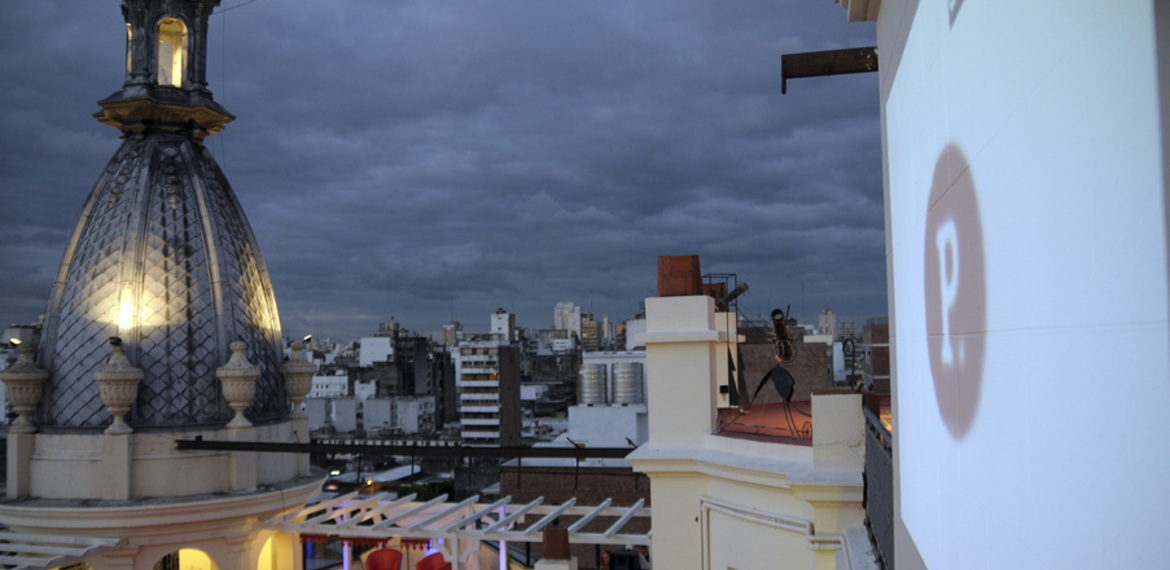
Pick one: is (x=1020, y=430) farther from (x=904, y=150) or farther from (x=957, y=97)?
(x=904, y=150)

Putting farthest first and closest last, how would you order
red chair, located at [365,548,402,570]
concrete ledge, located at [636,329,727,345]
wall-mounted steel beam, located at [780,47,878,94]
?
1. red chair, located at [365,548,402,570]
2. concrete ledge, located at [636,329,727,345]
3. wall-mounted steel beam, located at [780,47,878,94]

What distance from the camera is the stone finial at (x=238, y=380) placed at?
16547mm

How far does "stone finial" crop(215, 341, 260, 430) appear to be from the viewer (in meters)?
16.5

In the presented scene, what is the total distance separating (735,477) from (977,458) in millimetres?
7299

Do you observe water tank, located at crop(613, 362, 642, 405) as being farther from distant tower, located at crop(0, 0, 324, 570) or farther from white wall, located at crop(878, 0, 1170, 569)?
white wall, located at crop(878, 0, 1170, 569)

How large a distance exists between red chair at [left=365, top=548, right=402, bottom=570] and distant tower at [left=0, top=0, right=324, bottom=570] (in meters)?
2.02

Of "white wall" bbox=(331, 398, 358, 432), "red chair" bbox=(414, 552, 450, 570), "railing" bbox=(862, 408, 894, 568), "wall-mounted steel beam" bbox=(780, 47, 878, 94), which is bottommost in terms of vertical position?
"white wall" bbox=(331, 398, 358, 432)

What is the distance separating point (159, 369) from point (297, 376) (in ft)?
9.25

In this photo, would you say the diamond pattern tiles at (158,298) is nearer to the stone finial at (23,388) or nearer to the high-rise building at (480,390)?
the stone finial at (23,388)

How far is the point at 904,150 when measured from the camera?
4043 millimetres

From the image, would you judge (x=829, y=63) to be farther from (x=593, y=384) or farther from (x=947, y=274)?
(x=593, y=384)

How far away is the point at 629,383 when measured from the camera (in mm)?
57438

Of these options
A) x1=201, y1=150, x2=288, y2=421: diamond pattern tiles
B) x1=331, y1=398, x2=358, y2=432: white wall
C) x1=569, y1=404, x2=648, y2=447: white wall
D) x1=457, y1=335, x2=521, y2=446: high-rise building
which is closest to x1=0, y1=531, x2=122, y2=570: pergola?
x1=201, y1=150, x2=288, y2=421: diamond pattern tiles

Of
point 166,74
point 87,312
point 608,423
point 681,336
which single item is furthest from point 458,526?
point 608,423
